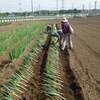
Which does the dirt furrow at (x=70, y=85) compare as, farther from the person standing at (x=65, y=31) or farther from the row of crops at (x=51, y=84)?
the person standing at (x=65, y=31)

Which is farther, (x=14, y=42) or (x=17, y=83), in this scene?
(x=14, y=42)

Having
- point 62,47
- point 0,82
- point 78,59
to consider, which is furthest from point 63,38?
point 0,82

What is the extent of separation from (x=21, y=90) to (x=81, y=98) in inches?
61.9

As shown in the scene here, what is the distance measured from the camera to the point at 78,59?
15188mm

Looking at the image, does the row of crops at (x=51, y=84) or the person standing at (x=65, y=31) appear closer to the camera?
the row of crops at (x=51, y=84)

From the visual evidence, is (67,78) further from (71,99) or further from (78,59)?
(78,59)

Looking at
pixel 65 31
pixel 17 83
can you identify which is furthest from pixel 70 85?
pixel 65 31

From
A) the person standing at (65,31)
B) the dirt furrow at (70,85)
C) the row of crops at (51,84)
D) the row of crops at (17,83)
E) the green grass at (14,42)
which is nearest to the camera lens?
the row of crops at (17,83)

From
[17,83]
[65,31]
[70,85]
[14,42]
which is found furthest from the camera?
[14,42]

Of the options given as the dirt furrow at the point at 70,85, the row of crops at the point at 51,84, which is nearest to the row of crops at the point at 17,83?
the row of crops at the point at 51,84

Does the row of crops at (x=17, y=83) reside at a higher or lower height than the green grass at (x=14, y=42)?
higher

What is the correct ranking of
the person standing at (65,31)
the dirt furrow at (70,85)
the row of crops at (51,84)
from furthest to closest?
the person standing at (65,31) < the dirt furrow at (70,85) < the row of crops at (51,84)

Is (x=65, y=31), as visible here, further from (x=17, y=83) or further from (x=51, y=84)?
(x=17, y=83)

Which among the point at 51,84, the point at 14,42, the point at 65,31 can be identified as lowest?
the point at 14,42
